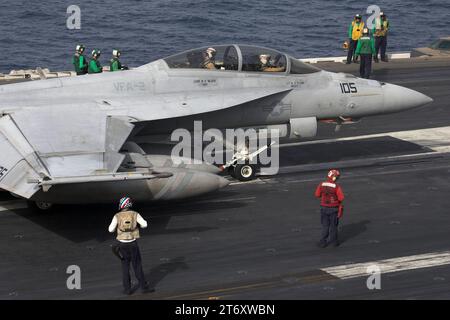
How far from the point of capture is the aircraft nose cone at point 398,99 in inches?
974

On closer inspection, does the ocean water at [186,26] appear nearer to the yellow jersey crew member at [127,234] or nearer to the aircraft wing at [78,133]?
the aircraft wing at [78,133]

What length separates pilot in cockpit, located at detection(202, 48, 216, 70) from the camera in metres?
23.2

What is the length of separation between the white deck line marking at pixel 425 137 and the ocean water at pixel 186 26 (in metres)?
29.5

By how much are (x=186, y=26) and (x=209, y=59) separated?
45.7 metres

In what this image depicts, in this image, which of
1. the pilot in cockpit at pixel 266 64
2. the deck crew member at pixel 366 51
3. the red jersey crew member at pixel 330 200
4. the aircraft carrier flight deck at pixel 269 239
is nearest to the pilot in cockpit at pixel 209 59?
the pilot in cockpit at pixel 266 64

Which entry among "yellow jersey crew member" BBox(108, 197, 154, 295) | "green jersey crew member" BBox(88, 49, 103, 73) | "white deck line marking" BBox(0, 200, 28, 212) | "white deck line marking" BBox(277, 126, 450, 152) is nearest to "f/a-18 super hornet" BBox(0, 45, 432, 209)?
"white deck line marking" BBox(0, 200, 28, 212)

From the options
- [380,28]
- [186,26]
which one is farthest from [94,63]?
[186,26]

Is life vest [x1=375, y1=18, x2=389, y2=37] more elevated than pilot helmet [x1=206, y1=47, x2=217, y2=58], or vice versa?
pilot helmet [x1=206, y1=47, x2=217, y2=58]

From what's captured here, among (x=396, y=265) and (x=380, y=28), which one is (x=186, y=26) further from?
(x=396, y=265)

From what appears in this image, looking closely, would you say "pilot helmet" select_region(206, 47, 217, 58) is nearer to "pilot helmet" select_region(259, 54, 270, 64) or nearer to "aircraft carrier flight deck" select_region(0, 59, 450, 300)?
"pilot helmet" select_region(259, 54, 270, 64)

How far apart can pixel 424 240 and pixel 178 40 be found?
4600 cm

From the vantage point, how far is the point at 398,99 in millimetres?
24875

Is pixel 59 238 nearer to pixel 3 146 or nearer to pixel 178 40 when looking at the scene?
pixel 3 146

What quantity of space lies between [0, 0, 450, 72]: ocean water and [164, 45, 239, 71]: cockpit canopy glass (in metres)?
32.4
